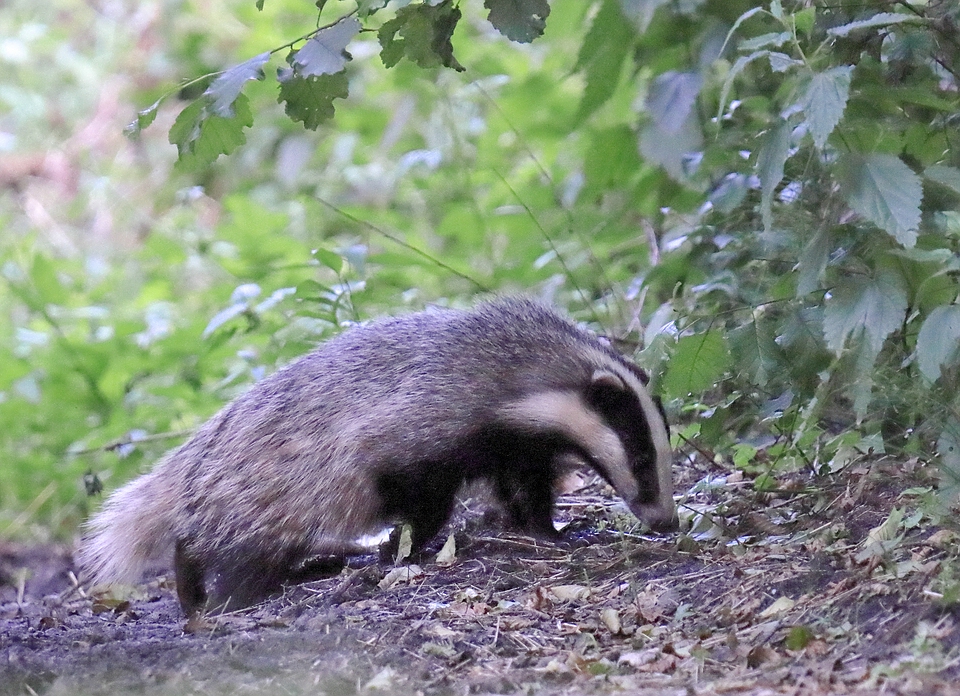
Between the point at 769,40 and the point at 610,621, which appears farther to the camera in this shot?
the point at 610,621

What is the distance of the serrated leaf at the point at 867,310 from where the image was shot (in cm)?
332

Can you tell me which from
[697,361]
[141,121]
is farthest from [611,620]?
[141,121]

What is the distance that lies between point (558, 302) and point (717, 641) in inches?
145

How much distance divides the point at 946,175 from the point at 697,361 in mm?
1004

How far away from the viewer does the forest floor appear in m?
2.95

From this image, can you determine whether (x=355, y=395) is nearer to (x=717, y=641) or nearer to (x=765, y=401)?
(x=765, y=401)

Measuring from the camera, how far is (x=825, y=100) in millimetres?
3143

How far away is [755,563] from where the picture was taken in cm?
371

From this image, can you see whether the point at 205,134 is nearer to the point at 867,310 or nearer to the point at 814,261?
the point at 814,261

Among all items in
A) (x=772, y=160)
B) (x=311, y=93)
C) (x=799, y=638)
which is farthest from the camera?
(x=311, y=93)

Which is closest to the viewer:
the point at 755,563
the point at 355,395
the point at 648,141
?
the point at 755,563

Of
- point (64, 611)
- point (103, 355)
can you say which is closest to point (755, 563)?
point (64, 611)

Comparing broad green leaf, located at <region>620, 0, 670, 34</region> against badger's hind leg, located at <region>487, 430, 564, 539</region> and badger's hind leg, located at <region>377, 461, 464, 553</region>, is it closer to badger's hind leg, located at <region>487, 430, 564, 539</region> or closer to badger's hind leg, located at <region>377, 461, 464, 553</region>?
badger's hind leg, located at <region>487, 430, 564, 539</region>

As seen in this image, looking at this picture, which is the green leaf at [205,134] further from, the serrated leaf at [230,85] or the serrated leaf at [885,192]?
the serrated leaf at [885,192]
